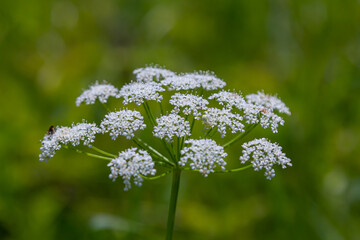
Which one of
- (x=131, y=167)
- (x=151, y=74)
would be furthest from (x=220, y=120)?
(x=151, y=74)

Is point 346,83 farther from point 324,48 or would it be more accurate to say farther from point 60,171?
point 60,171

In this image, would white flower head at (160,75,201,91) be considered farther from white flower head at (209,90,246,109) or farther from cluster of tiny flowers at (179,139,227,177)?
cluster of tiny flowers at (179,139,227,177)

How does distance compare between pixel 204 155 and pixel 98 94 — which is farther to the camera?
pixel 98 94

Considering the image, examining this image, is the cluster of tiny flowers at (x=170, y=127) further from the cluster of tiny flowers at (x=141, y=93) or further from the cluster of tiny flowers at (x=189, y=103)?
the cluster of tiny flowers at (x=141, y=93)

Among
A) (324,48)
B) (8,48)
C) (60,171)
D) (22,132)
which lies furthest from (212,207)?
(8,48)

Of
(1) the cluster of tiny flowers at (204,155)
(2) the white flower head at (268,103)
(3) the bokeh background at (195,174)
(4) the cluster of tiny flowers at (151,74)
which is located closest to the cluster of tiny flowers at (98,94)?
(4) the cluster of tiny flowers at (151,74)

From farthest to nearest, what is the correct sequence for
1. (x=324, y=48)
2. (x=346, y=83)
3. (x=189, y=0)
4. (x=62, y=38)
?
1. (x=189, y=0)
2. (x=62, y=38)
3. (x=324, y=48)
4. (x=346, y=83)

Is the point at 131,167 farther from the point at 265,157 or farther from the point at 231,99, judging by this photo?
the point at 231,99
